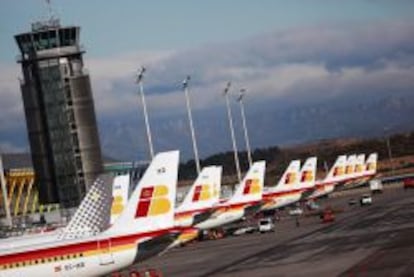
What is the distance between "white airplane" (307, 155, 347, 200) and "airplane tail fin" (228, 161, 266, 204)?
3462 centimetres

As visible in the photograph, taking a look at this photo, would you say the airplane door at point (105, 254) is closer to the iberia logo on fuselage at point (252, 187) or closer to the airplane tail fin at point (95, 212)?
the airplane tail fin at point (95, 212)

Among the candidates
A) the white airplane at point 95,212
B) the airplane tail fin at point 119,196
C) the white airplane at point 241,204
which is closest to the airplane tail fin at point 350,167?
the white airplane at point 241,204

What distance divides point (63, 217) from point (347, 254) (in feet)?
213

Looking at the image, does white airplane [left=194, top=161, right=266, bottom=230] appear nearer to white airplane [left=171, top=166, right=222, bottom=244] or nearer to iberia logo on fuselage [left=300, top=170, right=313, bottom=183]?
white airplane [left=171, top=166, right=222, bottom=244]

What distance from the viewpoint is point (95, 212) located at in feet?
182

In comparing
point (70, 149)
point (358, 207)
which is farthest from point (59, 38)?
point (358, 207)

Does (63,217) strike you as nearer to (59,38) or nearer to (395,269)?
(59,38)

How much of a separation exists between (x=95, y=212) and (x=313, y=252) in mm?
20696

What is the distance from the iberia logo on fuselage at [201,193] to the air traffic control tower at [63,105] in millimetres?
54082

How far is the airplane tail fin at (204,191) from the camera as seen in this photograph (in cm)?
8875

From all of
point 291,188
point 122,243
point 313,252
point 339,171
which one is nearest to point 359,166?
point 339,171

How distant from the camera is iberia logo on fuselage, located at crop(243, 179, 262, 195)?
322 ft

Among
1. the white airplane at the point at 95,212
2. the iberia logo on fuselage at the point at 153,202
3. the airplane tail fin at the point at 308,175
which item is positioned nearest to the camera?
the iberia logo on fuselage at the point at 153,202

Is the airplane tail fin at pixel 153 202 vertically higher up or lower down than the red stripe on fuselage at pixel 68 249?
higher up
